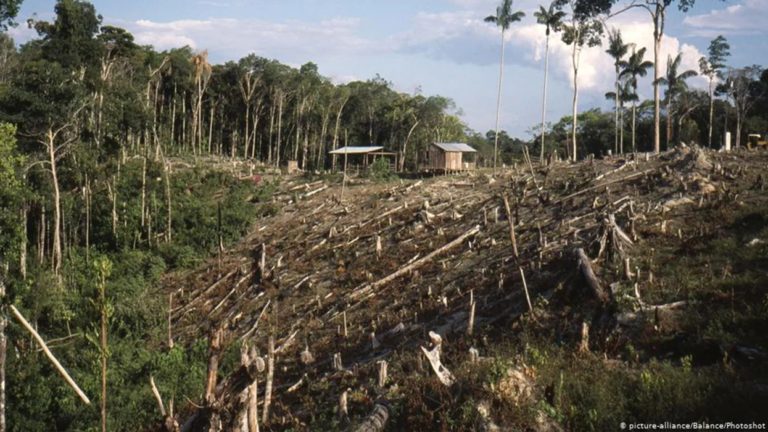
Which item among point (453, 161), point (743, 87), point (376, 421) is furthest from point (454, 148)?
point (376, 421)

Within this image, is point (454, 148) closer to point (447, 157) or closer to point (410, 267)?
point (447, 157)

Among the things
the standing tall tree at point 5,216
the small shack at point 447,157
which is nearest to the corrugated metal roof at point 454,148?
the small shack at point 447,157

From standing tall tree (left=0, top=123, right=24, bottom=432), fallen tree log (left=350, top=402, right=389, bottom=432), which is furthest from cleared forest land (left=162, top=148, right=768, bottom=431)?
standing tall tree (left=0, top=123, right=24, bottom=432)

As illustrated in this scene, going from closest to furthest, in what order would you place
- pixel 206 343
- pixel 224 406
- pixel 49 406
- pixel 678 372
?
pixel 224 406 → pixel 678 372 → pixel 49 406 → pixel 206 343

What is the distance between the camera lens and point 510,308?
15695 mm

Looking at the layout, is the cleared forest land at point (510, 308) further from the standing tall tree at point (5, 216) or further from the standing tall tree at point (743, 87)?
the standing tall tree at point (743, 87)

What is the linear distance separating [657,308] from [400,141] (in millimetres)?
54180

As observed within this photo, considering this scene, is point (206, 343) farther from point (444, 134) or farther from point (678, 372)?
point (444, 134)

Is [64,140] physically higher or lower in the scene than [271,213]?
higher

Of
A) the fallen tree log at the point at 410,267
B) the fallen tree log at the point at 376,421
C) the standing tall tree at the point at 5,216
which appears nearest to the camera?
the fallen tree log at the point at 376,421

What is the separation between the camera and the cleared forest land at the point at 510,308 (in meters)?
10.7

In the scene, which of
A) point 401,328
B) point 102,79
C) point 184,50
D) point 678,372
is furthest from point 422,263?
point 184,50

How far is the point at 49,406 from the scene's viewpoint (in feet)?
62.0

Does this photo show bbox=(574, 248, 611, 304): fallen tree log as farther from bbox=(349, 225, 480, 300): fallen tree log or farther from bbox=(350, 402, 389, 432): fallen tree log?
bbox=(349, 225, 480, 300): fallen tree log
